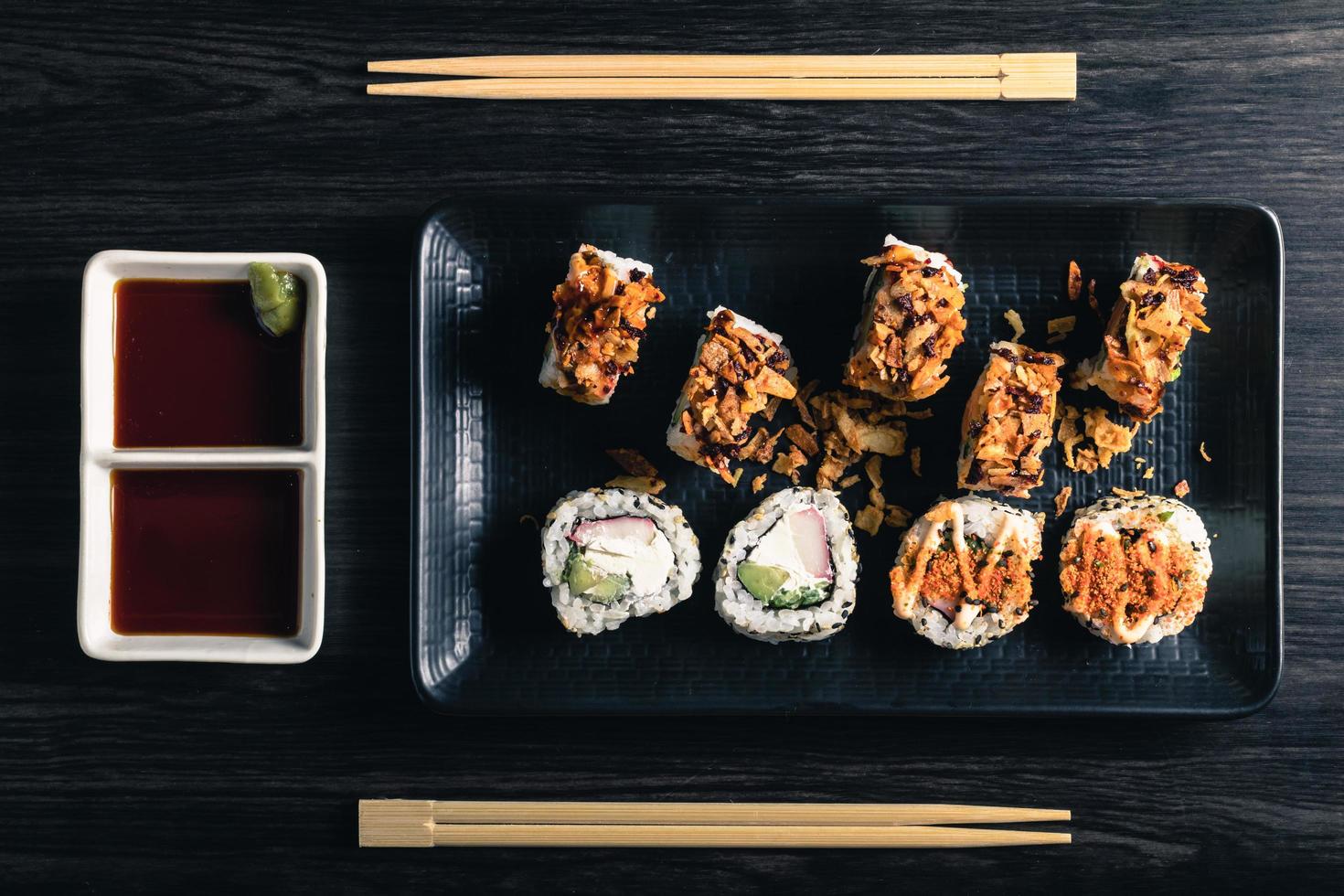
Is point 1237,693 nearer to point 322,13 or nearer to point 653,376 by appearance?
point 653,376

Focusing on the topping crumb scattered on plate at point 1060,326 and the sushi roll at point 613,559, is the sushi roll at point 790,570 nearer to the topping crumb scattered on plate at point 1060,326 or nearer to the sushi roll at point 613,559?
the sushi roll at point 613,559

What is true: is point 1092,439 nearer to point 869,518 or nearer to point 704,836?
point 869,518

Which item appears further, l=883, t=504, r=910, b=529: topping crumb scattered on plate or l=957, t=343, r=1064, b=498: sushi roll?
l=883, t=504, r=910, b=529: topping crumb scattered on plate

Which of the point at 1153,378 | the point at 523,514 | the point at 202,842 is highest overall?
the point at 1153,378

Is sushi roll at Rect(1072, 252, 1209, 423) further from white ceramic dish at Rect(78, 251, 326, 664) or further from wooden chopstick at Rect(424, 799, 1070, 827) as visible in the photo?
white ceramic dish at Rect(78, 251, 326, 664)

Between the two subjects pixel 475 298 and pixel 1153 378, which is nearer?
pixel 1153 378

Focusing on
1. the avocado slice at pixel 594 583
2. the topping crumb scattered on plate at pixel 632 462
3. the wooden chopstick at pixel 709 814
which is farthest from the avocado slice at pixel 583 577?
the wooden chopstick at pixel 709 814

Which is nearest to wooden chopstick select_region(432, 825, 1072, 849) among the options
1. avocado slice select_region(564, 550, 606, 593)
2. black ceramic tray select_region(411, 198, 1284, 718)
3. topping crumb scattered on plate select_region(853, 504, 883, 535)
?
black ceramic tray select_region(411, 198, 1284, 718)

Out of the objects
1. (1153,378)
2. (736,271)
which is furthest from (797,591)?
(1153,378)
